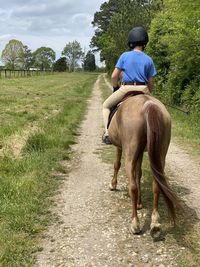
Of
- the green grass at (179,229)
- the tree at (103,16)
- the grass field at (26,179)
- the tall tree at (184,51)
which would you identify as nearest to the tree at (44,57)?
the tree at (103,16)

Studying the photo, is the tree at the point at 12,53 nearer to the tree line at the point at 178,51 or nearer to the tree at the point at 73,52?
the tree at the point at 73,52

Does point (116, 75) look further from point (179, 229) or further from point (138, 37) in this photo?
point (179, 229)

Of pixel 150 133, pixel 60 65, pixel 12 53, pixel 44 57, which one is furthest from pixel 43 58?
pixel 150 133

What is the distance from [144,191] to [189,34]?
33.7ft

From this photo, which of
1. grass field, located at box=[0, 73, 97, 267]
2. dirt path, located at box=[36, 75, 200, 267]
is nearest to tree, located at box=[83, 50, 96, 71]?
grass field, located at box=[0, 73, 97, 267]

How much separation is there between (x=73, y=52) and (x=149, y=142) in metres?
140

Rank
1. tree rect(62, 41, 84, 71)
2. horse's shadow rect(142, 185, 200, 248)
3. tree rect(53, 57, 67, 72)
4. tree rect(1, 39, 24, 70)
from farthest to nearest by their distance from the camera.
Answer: tree rect(62, 41, 84, 71)
tree rect(53, 57, 67, 72)
tree rect(1, 39, 24, 70)
horse's shadow rect(142, 185, 200, 248)

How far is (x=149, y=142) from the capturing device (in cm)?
479

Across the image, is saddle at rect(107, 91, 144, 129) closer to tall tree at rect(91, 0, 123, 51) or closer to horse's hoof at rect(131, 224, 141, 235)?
horse's hoof at rect(131, 224, 141, 235)

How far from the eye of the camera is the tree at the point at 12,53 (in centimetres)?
10850

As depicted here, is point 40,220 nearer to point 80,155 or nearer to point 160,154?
point 160,154

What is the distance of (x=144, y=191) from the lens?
6859mm

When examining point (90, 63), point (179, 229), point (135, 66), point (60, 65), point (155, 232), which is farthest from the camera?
point (90, 63)

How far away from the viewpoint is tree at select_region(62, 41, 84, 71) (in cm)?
14100
